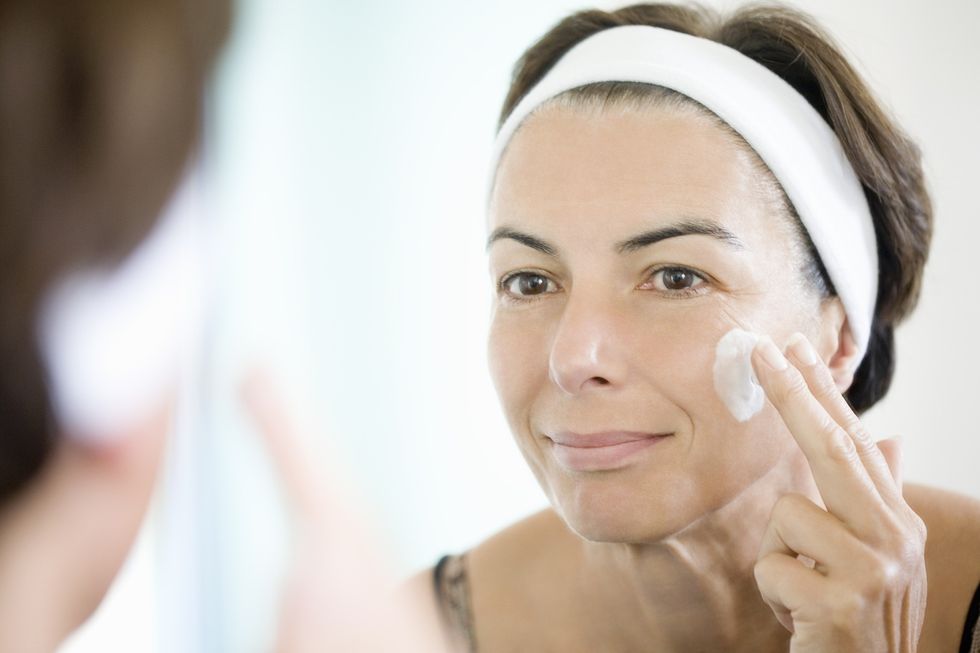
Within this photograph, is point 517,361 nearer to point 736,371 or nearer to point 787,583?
Answer: point 736,371

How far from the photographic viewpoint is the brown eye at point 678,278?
1.12 metres

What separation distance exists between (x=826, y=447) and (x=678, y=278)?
0.26 meters

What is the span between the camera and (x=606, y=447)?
1.13 metres

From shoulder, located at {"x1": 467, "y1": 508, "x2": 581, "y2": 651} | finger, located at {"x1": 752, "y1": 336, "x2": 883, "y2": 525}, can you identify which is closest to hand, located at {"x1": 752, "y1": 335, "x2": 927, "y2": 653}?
finger, located at {"x1": 752, "y1": 336, "x2": 883, "y2": 525}

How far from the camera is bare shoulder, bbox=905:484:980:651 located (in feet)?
3.92

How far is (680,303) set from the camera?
112 centimetres

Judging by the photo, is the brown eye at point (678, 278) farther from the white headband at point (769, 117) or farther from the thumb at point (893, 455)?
the thumb at point (893, 455)

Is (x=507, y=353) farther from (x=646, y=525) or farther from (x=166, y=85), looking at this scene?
(x=166, y=85)

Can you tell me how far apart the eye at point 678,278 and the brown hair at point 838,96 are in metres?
0.18

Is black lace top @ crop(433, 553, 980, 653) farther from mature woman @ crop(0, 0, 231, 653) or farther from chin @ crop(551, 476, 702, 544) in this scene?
mature woman @ crop(0, 0, 231, 653)

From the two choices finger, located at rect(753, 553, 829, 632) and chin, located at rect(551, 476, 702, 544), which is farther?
chin, located at rect(551, 476, 702, 544)

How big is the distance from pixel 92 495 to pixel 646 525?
2.25ft

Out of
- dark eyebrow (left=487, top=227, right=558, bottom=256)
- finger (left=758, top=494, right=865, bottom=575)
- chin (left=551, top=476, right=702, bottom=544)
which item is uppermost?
dark eyebrow (left=487, top=227, right=558, bottom=256)

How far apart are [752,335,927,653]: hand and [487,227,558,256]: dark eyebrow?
11.0 inches
